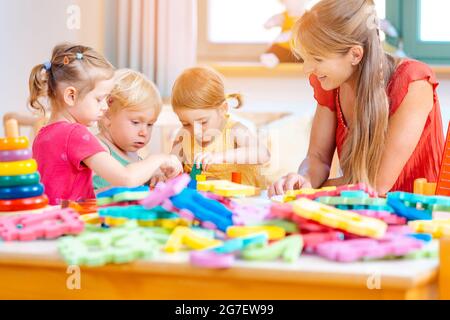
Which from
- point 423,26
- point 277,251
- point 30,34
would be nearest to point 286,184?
point 277,251

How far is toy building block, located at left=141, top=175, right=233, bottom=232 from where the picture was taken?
1.09 m

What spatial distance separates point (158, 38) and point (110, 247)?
100 inches

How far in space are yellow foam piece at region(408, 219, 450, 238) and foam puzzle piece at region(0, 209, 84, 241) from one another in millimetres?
472

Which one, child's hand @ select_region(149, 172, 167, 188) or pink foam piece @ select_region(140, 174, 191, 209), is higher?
pink foam piece @ select_region(140, 174, 191, 209)

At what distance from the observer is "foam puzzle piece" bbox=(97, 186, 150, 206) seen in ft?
3.78

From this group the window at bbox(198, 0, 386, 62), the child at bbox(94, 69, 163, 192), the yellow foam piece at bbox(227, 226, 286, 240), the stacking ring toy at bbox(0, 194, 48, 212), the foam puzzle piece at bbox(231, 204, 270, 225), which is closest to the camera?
the yellow foam piece at bbox(227, 226, 286, 240)

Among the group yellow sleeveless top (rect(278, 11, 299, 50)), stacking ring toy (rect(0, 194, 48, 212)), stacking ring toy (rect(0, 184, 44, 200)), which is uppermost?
yellow sleeveless top (rect(278, 11, 299, 50))

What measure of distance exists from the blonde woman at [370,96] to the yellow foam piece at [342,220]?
66cm

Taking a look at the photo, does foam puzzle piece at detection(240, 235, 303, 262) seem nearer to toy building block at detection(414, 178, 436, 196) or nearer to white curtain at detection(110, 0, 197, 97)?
toy building block at detection(414, 178, 436, 196)

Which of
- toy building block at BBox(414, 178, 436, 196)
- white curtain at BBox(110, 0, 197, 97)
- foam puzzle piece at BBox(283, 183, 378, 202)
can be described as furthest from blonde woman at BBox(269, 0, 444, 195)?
white curtain at BBox(110, 0, 197, 97)

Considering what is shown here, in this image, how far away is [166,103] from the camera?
338 cm

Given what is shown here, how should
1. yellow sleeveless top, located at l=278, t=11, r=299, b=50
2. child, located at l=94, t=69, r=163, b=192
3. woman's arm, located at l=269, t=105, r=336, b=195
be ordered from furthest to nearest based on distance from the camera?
yellow sleeveless top, located at l=278, t=11, r=299, b=50 → child, located at l=94, t=69, r=163, b=192 → woman's arm, located at l=269, t=105, r=336, b=195

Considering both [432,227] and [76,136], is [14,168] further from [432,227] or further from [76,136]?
[432,227]

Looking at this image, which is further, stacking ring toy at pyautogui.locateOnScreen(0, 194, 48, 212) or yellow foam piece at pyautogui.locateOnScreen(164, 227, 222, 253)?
stacking ring toy at pyautogui.locateOnScreen(0, 194, 48, 212)
